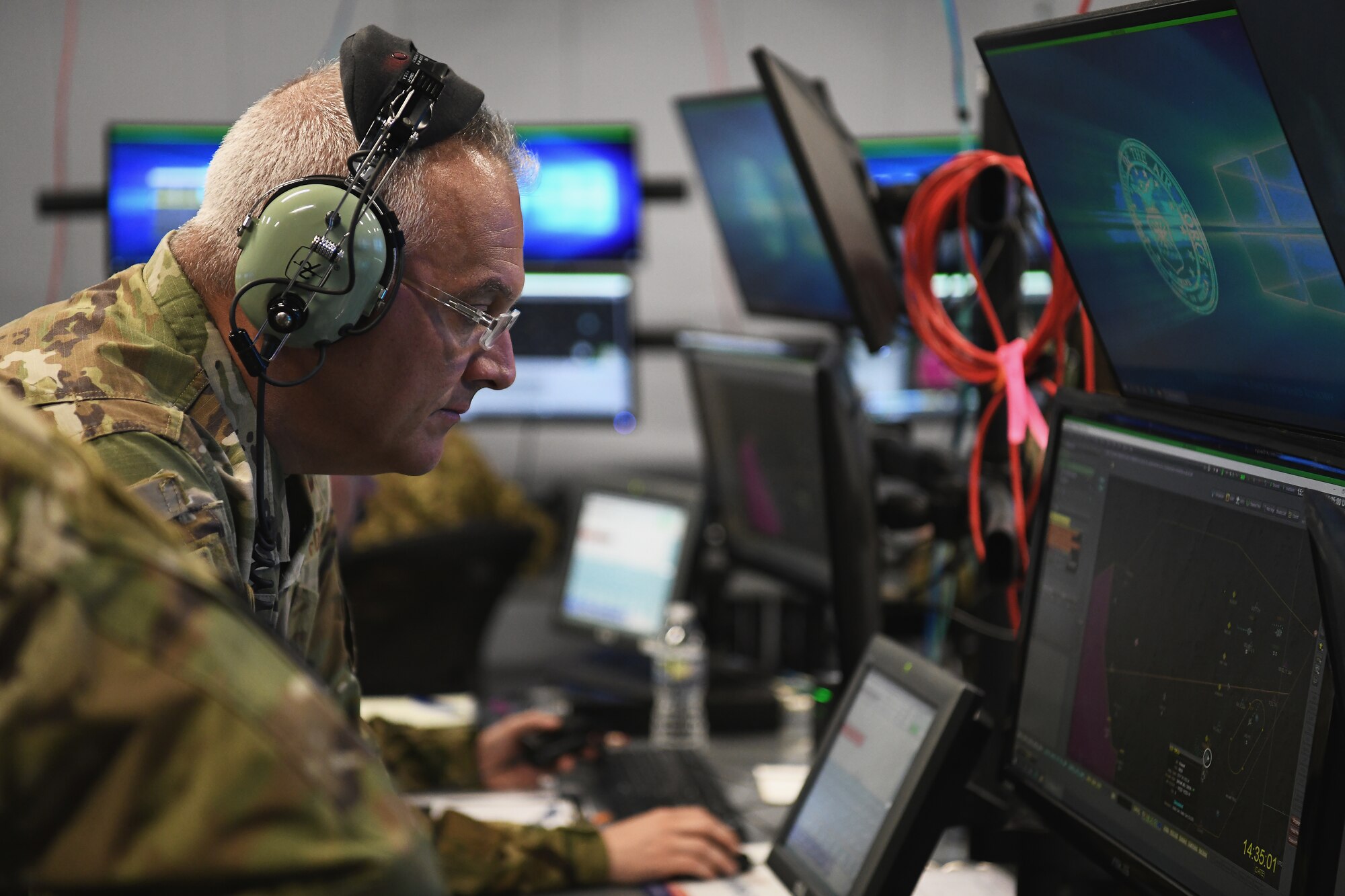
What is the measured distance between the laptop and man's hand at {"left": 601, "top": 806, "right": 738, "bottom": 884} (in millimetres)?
26

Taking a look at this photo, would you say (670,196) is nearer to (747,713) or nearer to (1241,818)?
(747,713)

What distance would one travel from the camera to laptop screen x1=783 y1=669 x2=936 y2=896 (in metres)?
1.13

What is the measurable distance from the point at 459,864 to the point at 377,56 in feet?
2.67

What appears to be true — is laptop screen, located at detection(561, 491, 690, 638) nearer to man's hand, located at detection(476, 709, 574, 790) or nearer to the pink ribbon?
man's hand, located at detection(476, 709, 574, 790)

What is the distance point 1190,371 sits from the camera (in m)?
0.96

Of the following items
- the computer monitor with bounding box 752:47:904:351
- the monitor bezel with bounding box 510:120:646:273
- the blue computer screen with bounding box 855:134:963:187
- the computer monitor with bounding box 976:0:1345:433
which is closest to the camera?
the computer monitor with bounding box 976:0:1345:433

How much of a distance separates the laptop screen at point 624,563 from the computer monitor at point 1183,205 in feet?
3.95

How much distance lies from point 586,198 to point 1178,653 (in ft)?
9.46

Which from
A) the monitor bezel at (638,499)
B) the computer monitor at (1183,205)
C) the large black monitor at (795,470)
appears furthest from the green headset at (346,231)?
the monitor bezel at (638,499)

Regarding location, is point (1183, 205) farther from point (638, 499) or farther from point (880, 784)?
point (638, 499)

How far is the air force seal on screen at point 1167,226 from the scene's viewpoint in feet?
2.83

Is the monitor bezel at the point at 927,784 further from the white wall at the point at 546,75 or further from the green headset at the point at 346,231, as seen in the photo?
the white wall at the point at 546,75

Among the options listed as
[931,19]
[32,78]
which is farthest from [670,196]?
[32,78]
